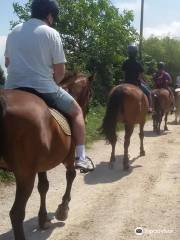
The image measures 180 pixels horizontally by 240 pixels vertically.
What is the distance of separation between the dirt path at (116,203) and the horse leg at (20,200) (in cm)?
85

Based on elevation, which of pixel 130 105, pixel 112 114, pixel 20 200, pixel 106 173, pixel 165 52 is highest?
pixel 20 200

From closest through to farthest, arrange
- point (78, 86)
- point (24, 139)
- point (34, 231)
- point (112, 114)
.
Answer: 1. point (24, 139)
2. point (34, 231)
3. point (78, 86)
4. point (112, 114)

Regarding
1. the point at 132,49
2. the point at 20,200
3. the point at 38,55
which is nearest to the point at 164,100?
the point at 132,49

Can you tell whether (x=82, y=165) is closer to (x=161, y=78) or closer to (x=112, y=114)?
(x=112, y=114)

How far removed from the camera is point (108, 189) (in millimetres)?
7406

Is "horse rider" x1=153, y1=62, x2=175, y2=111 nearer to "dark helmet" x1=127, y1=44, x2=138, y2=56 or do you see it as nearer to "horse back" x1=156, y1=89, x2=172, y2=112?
"horse back" x1=156, y1=89, x2=172, y2=112

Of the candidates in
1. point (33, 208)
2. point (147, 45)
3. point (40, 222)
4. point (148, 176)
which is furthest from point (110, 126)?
point (147, 45)

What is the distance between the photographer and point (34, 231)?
5520mm

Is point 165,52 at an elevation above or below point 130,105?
below

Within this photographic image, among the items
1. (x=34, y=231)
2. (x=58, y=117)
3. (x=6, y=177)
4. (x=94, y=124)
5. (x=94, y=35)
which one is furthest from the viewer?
(x=94, y=35)

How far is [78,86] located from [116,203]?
1859 mm

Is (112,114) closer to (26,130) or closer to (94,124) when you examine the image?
(26,130)

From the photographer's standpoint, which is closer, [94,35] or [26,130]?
[26,130]

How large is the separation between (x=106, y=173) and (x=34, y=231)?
3.31 m
